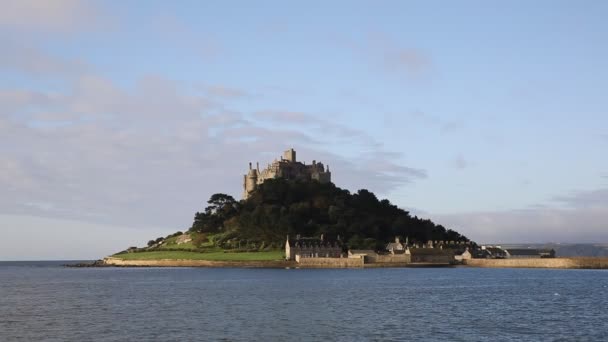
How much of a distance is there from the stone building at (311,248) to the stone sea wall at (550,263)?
31044 mm

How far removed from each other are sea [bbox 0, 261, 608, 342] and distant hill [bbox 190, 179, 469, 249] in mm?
77244

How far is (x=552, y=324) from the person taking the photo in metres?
49.9

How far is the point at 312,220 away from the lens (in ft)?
567

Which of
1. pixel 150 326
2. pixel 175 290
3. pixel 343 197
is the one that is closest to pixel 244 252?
pixel 343 197

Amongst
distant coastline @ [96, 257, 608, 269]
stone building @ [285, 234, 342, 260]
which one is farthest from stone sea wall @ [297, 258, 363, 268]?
stone building @ [285, 234, 342, 260]

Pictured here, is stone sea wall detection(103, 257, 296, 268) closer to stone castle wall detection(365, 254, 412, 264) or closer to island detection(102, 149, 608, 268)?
island detection(102, 149, 608, 268)

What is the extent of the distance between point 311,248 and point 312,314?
96295 millimetres

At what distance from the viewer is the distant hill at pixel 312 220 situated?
166625 mm

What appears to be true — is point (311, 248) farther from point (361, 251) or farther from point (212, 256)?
point (212, 256)

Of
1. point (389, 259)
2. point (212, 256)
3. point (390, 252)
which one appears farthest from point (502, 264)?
point (212, 256)

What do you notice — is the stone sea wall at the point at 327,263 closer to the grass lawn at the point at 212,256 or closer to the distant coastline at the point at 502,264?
the distant coastline at the point at 502,264

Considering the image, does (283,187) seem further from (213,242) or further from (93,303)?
(93,303)

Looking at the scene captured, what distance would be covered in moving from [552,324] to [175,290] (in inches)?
1889

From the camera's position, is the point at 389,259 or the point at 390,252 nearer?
the point at 389,259
